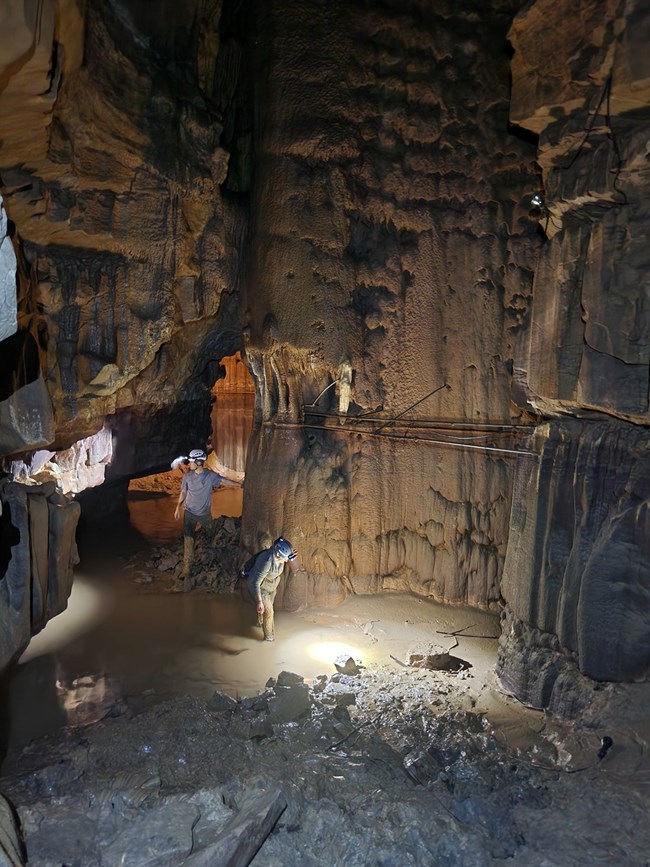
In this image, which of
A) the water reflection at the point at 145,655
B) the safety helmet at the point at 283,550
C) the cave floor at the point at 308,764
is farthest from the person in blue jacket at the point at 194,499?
the safety helmet at the point at 283,550

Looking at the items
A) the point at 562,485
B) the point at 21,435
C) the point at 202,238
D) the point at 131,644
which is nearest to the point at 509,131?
the point at 202,238

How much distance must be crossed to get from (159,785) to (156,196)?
612 centimetres

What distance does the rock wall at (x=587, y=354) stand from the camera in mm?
5246

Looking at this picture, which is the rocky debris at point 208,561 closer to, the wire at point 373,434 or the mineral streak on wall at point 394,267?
the mineral streak on wall at point 394,267

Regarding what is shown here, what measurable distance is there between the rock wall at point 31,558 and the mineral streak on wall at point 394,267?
293 centimetres

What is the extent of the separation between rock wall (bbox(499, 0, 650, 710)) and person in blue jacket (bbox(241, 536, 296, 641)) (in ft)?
8.58

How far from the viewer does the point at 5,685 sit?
6.70m

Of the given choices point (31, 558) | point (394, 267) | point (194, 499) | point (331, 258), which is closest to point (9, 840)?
point (31, 558)

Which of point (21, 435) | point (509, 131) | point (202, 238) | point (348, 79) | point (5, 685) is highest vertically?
point (348, 79)

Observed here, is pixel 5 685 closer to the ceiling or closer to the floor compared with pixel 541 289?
closer to the floor

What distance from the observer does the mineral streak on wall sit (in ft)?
27.2

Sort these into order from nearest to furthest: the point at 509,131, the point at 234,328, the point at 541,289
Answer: the point at 541,289 → the point at 509,131 → the point at 234,328

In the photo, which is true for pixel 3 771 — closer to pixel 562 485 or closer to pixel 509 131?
pixel 562 485

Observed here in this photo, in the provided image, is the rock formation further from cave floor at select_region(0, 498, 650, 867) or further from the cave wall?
cave floor at select_region(0, 498, 650, 867)
